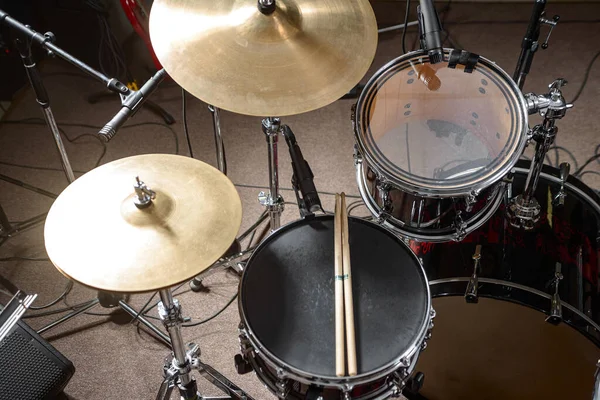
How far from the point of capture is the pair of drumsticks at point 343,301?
1.08 metres

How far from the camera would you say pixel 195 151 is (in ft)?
7.65

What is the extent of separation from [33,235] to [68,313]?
36 centimetres

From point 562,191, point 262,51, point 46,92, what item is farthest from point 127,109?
point 562,191

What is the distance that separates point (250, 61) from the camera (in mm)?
1205

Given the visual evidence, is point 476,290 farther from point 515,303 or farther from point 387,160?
point 387,160

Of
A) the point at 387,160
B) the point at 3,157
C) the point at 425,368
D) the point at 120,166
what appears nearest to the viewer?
the point at 120,166

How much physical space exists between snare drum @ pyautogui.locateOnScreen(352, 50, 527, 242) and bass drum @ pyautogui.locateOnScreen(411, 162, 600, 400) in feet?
0.28

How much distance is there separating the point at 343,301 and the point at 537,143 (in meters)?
0.59

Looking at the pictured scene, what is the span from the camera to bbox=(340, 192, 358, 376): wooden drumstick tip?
1.08m

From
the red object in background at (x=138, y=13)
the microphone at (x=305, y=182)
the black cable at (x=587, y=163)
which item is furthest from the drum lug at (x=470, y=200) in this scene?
the red object in background at (x=138, y=13)

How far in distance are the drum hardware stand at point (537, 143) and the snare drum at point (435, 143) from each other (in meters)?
0.04

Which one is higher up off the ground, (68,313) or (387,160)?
(387,160)

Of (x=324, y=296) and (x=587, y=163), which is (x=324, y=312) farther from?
(x=587, y=163)

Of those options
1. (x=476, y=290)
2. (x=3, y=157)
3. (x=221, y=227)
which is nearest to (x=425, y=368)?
(x=476, y=290)
